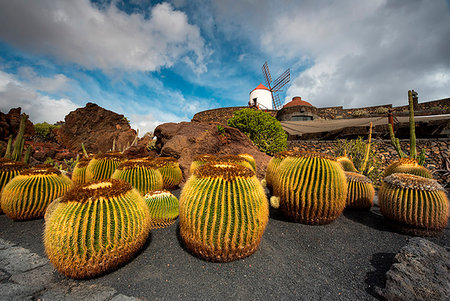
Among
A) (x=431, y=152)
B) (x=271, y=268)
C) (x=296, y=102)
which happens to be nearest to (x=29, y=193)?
(x=271, y=268)

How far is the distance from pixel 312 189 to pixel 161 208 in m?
2.49

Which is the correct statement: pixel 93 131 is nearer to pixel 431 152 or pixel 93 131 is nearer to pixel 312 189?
pixel 312 189

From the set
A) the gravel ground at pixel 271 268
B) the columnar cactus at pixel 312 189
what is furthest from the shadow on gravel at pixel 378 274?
the columnar cactus at pixel 312 189

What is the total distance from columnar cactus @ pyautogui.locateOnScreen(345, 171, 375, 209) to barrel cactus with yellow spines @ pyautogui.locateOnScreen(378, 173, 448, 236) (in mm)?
805

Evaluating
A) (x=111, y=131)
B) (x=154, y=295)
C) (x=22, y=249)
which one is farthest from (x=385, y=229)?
(x=111, y=131)

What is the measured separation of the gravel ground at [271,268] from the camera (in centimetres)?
191

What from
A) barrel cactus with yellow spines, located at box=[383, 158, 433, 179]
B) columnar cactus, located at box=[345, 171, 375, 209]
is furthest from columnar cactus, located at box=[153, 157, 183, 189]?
barrel cactus with yellow spines, located at box=[383, 158, 433, 179]

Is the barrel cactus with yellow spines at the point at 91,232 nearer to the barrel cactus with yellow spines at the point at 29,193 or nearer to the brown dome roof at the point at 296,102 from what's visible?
the barrel cactus with yellow spines at the point at 29,193

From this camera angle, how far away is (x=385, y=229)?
3.36 metres

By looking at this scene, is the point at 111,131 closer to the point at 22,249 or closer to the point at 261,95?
the point at 22,249

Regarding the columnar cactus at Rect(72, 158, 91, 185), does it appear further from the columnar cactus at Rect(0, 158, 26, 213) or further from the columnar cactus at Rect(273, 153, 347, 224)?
the columnar cactus at Rect(273, 153, 347, 224)

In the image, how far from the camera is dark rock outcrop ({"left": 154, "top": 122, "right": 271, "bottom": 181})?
688 cm

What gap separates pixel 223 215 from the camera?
6.98ft

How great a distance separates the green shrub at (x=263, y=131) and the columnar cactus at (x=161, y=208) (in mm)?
6538
